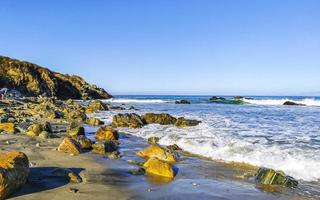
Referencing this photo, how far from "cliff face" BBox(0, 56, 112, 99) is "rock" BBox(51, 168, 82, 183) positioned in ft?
203

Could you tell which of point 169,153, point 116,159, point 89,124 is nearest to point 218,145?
point 169,153

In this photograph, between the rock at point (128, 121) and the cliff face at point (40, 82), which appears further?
the cliff face at point (40, 82)

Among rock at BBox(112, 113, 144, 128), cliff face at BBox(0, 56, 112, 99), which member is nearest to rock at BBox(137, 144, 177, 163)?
rock at BBox(112, 113, 144, 128)

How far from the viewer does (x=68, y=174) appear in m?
7.22

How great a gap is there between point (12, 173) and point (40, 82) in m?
71.0

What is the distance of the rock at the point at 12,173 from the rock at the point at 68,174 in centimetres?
88

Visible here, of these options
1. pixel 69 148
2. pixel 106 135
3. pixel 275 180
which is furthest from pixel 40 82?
pixel 275 180

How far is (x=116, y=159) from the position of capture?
9.68 m

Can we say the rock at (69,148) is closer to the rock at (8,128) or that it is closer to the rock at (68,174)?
the rock at (68,174)

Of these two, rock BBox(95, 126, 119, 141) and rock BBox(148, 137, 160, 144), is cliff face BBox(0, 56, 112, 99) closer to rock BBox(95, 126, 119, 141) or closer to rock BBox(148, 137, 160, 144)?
rock BBox(95, 126, 119, 141)

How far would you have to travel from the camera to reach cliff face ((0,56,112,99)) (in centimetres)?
6831

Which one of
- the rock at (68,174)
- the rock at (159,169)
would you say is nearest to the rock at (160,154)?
the rock at (159,169)

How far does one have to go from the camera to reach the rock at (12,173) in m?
5.63

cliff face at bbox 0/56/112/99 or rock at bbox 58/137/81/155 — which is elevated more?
cliff face at bbox 0/56/112/99
